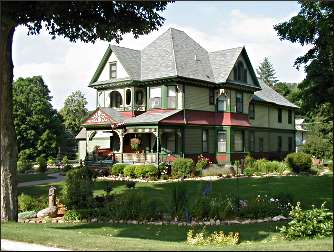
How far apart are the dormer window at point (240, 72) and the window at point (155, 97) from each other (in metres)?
8.24

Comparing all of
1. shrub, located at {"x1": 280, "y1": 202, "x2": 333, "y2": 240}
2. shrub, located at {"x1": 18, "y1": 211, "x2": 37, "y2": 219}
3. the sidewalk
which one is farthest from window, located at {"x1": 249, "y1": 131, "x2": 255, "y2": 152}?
the sidewalk

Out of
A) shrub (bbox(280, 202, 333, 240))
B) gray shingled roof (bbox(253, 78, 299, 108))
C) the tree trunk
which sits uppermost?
gray shingled roof (bbox(253, 78, 299, 108))

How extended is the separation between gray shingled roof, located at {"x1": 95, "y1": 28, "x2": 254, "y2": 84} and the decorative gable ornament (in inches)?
157

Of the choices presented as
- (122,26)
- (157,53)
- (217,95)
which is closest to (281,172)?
(217,95)

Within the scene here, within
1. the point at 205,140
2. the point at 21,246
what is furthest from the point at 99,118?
the point at 21,246

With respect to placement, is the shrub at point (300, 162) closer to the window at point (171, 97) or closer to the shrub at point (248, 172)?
the shrub at point (248, 172)

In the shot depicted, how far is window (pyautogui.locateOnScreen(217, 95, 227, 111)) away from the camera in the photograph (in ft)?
132

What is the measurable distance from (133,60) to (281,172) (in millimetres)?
16123

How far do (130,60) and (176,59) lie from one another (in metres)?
4.64

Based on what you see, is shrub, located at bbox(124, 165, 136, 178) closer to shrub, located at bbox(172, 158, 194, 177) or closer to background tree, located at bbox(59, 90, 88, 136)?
shrub, located at bbox(172, 158, 194, 177)

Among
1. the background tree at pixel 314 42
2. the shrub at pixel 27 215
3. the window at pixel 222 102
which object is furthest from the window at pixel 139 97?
the shrub at pixel 27 215

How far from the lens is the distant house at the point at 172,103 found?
35969mm

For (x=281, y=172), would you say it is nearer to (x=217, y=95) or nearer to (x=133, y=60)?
(x=217, y=95)

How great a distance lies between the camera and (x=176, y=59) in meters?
37.1
